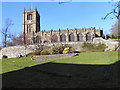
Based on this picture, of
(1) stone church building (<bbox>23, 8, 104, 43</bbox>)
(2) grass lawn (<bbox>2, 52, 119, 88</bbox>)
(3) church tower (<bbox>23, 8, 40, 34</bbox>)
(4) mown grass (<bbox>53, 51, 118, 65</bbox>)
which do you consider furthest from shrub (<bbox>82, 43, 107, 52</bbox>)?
(3) church tower (<bbox>23, 8, 40, 34</bbox>)

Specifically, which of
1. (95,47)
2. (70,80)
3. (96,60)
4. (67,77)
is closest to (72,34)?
(95,47)

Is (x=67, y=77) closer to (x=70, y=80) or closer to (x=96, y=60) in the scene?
(x=70, y=80)

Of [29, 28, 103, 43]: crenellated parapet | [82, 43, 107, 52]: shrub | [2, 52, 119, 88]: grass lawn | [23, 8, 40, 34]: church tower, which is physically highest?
[23, 8, 40, 34]: church tower

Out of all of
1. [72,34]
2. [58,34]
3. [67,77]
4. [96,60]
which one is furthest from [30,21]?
[67,77]

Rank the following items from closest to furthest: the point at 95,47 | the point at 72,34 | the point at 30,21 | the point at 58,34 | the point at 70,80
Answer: the point at 70,80 < the point at 95,47 < the point at 72,34 < the point at 58,34 < the point at 30,21

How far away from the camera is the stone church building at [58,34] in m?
47.8

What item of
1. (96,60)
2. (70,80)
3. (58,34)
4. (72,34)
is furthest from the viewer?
(58,34)

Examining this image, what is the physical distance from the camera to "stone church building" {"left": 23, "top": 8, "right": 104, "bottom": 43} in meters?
47.8

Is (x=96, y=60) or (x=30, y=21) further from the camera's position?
(x=30, y=21)

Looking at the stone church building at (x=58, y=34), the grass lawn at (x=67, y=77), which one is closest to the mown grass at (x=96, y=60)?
the grass lawn at (x=67, y=77)

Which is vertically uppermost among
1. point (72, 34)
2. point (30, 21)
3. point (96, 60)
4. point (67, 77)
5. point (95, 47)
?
point (30, 21)

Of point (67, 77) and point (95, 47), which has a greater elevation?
point (95, 47)

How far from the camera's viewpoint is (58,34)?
50.8m

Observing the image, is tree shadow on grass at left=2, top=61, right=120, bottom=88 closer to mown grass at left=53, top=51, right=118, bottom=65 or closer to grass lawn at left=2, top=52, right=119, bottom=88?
grass lawn at left=2, top=52, right=119, bottom=88
